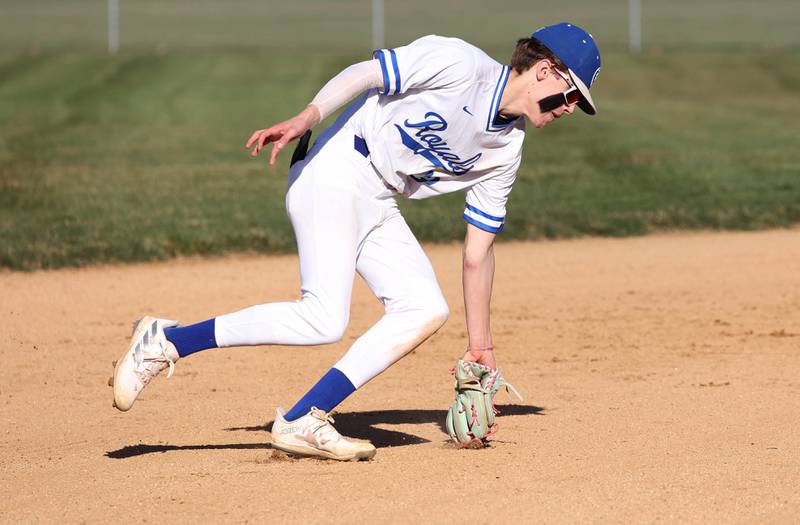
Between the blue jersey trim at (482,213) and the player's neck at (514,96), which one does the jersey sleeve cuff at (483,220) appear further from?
the player's neck at (514,96)

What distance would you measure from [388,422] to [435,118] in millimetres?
1824

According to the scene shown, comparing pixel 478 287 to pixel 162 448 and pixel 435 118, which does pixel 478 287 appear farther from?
pixel 162 448

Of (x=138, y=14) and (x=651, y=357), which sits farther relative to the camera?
(x=138, y=14)

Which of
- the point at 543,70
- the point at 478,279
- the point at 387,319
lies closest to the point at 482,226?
the point at 478,279

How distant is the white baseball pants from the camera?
16.7 ft

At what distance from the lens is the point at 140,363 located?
523 cm

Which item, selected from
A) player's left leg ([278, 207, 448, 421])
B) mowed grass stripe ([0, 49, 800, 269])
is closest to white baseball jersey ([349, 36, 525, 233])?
player's left leg ([278, 207, 448, 421])

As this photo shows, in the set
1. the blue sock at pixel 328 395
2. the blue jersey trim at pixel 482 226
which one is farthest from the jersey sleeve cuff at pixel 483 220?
the blue sock at pixel 328 395

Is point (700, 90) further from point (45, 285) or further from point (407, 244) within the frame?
point (407, 244)

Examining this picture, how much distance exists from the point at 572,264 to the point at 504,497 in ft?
19.4

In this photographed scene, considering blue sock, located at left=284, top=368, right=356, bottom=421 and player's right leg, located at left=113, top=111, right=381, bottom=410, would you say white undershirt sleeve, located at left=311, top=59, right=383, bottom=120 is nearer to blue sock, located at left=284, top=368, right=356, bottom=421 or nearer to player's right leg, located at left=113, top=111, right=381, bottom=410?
player's right leg, located at left=113, top=111, right=381, bottom=410

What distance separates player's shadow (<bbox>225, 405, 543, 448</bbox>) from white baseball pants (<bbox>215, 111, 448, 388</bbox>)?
29.8 inches

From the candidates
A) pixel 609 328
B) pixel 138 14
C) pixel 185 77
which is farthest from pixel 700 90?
pixel 138 14

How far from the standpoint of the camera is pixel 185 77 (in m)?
24.4
